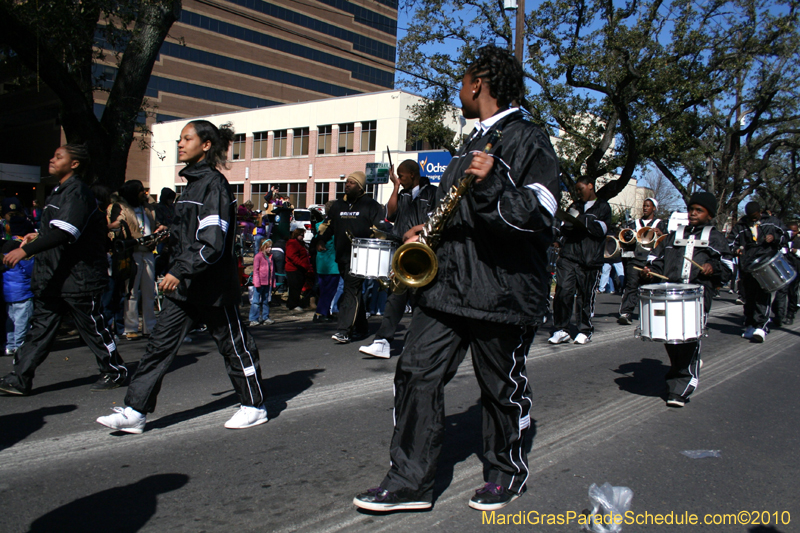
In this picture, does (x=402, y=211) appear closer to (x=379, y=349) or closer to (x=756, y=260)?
(x=379, y=349)

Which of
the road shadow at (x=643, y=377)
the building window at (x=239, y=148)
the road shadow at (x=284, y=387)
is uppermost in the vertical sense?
the building window at (x=239, y=148)

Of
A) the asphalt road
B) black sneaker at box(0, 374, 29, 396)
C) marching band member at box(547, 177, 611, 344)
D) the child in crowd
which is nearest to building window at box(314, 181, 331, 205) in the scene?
the child in crowd

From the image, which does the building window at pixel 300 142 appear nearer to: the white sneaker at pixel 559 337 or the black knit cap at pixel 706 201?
the white sneaker at pixel 559 337

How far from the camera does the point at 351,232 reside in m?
7.89

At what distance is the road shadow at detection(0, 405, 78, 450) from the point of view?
4.06 metres

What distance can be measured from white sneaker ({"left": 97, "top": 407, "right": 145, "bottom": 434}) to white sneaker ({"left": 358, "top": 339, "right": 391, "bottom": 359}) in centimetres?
307

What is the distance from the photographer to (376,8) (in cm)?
7681

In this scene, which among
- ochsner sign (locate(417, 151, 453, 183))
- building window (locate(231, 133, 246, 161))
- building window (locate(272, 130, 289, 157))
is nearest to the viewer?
ochsner sign (locate(417, 151, 453, 183))

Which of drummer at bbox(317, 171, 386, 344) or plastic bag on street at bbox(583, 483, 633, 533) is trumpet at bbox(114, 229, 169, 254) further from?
plastic bag on street at bbox(583, 483, 633, 533)

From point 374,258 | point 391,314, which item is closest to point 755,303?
point 391,314

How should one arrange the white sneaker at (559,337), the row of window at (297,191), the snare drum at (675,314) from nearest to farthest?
the snare drum at (675,314) < the white sneaker at (559,337) < the row of window at (297,191)

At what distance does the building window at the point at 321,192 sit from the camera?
45.1 metres

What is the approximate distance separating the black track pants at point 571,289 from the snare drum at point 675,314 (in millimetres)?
2542

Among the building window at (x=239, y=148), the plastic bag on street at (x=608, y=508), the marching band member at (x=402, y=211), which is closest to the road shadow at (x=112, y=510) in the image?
the plastic bag on street at (x=608, y=508)
